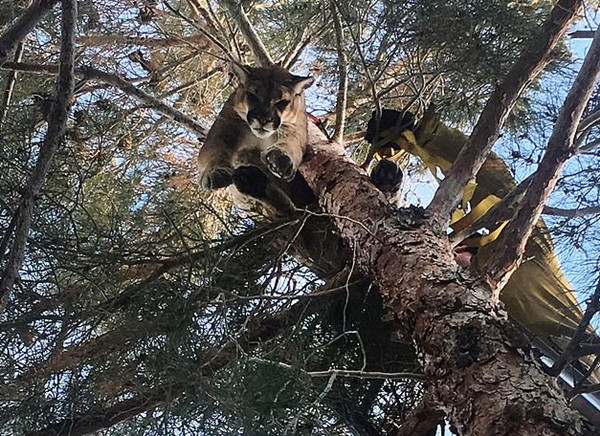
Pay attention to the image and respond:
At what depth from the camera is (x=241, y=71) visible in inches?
113

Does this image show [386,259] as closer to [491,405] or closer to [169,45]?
[491,405]

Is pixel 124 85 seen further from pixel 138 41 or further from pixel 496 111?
pixel 496 111

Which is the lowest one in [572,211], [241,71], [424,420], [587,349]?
[587,349]

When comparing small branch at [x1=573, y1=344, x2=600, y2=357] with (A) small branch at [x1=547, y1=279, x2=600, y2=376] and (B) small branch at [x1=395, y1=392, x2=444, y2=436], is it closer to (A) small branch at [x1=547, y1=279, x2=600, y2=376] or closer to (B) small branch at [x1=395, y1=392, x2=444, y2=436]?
(A) small branch at [x1=547, y1=279, x2=600, y2=376]

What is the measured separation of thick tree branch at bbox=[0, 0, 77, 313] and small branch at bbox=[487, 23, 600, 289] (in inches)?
42.3

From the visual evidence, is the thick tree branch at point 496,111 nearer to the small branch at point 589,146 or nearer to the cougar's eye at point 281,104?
the small branch at point 589,146

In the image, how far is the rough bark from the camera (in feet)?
4.38

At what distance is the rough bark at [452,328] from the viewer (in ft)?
4.38

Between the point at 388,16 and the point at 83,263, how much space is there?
1.21m

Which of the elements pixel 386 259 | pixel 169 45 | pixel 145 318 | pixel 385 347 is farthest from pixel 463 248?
pixel 169 45

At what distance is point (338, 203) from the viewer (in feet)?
7.66

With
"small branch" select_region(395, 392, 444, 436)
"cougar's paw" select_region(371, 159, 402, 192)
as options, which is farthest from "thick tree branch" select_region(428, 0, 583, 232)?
"small branch" select_region(395, 392, 444, 436)

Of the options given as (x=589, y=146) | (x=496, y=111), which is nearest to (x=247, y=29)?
(x=496, y=111)

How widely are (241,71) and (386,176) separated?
75cm
